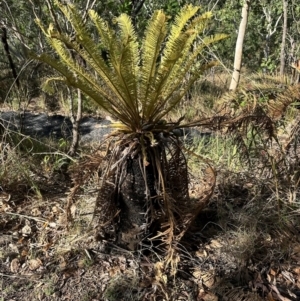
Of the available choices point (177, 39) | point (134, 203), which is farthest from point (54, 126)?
point (177, 39)

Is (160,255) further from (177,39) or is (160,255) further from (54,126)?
(54,126)

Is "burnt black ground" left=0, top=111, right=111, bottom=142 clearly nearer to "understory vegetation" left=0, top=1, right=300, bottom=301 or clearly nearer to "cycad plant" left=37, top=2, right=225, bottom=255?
"understory vegetation" left=0, top=1, right=300, bottom=301

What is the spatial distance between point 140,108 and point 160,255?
1.03m

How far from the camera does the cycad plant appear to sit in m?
2.21

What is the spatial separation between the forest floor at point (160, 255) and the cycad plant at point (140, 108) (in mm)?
217

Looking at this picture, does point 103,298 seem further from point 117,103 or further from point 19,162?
point 19,162

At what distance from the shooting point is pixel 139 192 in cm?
252

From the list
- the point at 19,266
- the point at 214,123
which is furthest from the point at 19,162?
the point at 214,123

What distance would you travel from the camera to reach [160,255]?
2.66 meters

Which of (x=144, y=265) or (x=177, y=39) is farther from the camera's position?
(x=144, y=265)

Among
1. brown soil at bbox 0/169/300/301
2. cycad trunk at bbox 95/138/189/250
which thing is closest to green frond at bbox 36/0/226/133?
cycad trunk at bbox 95/138/189/250

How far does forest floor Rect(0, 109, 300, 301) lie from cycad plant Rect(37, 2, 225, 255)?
0.22 m

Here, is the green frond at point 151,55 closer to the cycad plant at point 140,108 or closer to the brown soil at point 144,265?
the cycad plant at point 140,108

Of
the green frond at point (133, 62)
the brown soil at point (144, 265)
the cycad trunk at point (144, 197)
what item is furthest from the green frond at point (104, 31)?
the brown soil at point (144, 265)
